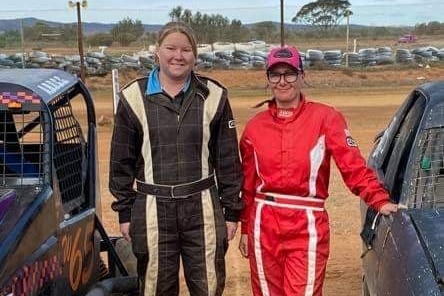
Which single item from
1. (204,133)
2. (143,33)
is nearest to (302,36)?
(143,33)

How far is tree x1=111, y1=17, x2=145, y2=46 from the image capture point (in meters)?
49.7

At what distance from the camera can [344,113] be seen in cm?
1916

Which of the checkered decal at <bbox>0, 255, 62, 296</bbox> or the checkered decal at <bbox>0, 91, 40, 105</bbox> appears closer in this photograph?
the checkered decal at <bbox>0, 255, 62, 296</bbox>

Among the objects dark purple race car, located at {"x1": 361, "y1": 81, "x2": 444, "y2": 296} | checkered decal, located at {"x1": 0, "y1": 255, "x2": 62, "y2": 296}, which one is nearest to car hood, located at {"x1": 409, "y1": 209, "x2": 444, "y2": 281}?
dark purple race car, located at {"x1": 361, "y1": 81, "x2": 444, "y2": 296}

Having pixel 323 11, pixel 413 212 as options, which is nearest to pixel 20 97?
pixel 413 212

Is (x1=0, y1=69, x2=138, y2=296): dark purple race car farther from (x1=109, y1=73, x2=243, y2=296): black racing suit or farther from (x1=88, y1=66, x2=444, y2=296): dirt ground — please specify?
(x1=88, y1=66, x2=444, y2=296): dirt ground

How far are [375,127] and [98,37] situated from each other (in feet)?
130

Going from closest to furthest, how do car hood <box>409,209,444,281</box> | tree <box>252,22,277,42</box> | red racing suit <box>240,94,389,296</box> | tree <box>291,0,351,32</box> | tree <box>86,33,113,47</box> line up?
1. car hood <box>409,209,444,281</box>
2. red racing suit <box>240,94,389,296</box>
3. tree <box>252,22,277,42</box>
4. tree <box>86,33,113,47</box>
5. tree <box>291,0,351,32</box>

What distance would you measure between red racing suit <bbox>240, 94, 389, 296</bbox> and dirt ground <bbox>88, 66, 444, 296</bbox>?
6.53 feet

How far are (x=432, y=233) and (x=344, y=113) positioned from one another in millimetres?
16138

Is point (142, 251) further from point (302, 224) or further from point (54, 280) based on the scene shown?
point (302, 224)

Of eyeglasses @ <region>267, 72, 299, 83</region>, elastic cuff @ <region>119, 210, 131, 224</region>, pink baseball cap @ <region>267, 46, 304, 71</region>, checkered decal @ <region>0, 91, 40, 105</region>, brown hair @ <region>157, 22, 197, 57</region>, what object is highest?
brown hair @ <region>157, 22, 197, 57</region>

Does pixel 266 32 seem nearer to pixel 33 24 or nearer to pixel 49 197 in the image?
pixel 33 24

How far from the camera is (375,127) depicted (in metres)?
15.9
